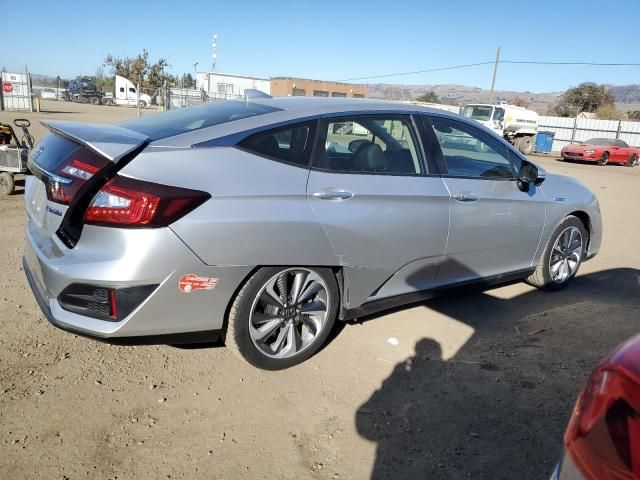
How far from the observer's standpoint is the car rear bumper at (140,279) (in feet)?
8.11

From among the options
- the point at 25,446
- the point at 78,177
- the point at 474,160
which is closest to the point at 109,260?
the point at 78,177

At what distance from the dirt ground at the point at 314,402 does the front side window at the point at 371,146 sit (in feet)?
4.12

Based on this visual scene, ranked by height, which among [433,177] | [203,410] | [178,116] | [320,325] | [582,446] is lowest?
[203,410]

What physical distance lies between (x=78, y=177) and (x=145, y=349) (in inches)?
51.8

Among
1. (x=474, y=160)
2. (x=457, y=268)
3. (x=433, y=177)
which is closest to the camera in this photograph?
(x=433, y=177)

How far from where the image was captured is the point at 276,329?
3.11 metres

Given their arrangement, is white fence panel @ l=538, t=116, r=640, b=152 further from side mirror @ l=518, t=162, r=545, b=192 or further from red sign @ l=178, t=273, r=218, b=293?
red sign @ l=178, t=273, r=218, b=293

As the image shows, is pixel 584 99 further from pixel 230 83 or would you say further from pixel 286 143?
pixel 286 143

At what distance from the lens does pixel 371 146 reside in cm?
344

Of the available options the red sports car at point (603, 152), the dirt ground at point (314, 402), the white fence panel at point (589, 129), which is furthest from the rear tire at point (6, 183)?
the white fence panel at point (589, 129)

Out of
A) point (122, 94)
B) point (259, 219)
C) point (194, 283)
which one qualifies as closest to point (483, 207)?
point (259, 219)

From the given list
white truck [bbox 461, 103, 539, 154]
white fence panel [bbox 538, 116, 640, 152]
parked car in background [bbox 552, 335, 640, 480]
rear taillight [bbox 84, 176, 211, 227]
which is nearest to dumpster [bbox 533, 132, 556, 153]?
white truck [bbox 461, 103, 539, 154]

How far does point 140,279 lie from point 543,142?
3301cm

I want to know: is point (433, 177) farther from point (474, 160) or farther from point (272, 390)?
point (272, 390)
